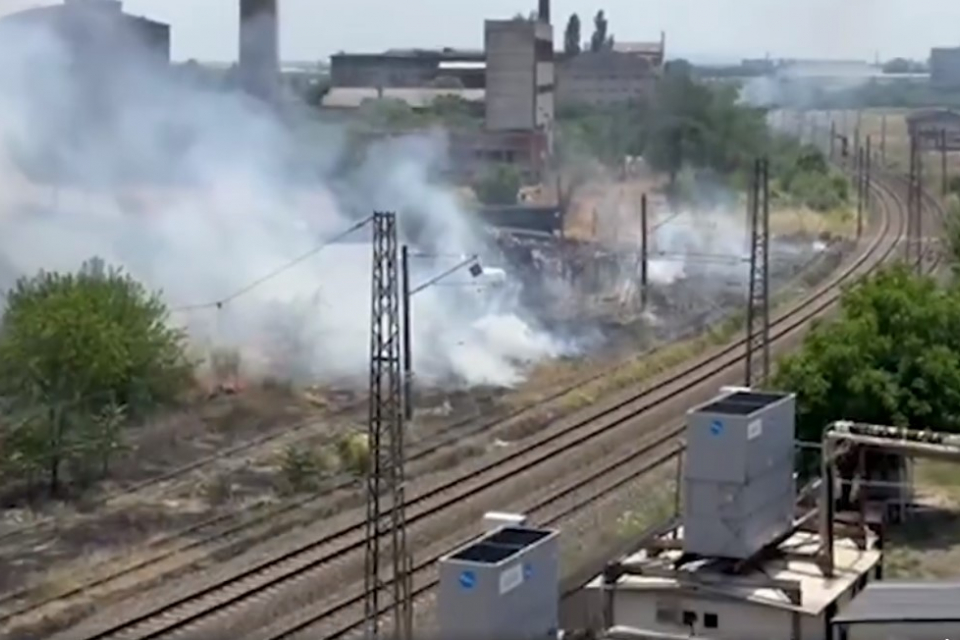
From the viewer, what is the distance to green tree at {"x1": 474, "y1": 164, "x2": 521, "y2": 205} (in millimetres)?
35375

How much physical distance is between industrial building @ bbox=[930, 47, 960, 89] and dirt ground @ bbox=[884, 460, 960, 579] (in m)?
86.6

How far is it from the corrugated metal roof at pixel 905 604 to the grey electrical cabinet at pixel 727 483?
1.52 m

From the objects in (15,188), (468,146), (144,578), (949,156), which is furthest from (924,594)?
(949,156)

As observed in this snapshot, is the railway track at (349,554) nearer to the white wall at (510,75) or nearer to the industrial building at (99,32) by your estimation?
the industrial building at (99,32)

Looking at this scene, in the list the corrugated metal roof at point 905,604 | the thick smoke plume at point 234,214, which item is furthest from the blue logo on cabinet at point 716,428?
the thick smoke plume at point 234,214

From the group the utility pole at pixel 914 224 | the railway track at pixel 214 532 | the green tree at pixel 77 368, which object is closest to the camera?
the railway track at pixel 214 532

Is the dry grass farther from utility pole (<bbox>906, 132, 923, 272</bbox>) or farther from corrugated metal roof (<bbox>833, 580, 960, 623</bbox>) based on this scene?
corrugated metal roof (<bbox>833, 580, 960, 623</bbox>)

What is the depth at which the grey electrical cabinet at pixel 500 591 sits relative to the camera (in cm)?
668

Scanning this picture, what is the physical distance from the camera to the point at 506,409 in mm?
17641

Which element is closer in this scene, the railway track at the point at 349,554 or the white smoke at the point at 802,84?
the railway track at the point at 349,554

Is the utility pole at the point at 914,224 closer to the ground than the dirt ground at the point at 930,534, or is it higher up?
higher up

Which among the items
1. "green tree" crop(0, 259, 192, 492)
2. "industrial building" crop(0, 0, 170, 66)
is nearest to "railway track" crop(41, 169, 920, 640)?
"green tree" crop(0, 259, 192, 492)

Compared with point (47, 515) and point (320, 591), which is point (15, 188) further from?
point (320, 591)

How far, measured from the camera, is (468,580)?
264 inches
